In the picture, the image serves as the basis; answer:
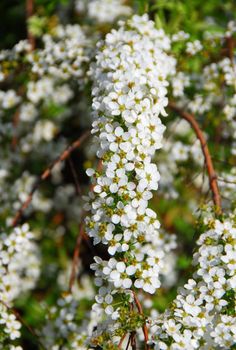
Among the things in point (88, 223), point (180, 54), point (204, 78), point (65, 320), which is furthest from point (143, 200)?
point (204, 78)

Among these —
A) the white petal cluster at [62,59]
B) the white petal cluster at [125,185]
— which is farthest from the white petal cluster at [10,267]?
the white petal cluster at [62,59]

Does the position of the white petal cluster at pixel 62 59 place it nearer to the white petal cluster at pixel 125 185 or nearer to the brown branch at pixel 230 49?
the white petal cluster at pixel 125 185

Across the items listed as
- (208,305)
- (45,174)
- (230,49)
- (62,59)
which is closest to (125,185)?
(208,305)

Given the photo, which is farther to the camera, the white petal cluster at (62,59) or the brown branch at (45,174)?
the white petal cluster at (62,59)

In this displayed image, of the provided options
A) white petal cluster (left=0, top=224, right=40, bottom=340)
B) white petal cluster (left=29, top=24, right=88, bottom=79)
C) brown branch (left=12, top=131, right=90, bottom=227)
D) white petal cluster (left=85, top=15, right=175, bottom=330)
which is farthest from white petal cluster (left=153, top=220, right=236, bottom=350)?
white petal cluster (left=29, top=24, right=88, bottom=79)

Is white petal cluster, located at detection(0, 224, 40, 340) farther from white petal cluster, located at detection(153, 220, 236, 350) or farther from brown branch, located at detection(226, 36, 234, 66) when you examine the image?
brown branch, located at detection(226, 36, 234, 66)

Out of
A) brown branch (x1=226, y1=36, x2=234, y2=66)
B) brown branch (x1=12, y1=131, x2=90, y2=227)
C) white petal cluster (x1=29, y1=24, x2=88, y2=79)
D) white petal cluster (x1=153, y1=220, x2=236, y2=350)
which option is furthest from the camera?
brown branch (x1=226, y1=36, x2=234, y2=66)

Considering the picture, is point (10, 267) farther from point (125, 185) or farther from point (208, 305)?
point (208, 305)
